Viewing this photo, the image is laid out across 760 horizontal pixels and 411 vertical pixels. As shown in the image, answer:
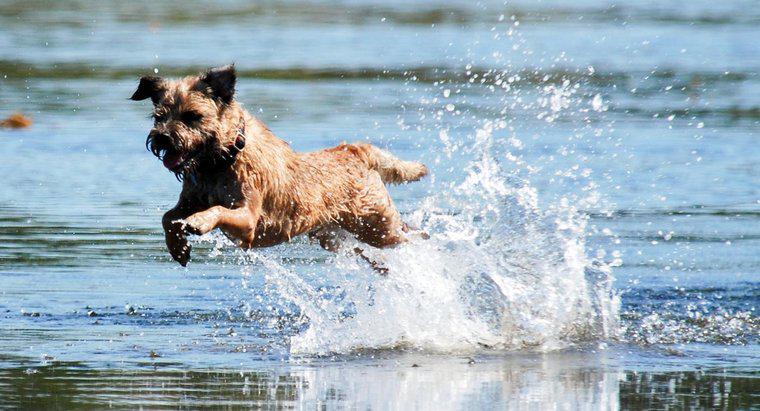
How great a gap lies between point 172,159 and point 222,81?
0.60m

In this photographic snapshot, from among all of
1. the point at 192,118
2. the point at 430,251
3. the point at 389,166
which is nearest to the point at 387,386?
the point at 192,118

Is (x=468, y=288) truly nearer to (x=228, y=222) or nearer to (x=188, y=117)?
(x=228, y=222)

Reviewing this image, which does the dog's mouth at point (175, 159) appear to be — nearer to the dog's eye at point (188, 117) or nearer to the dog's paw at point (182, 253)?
the dog's eye at point (188, 117)

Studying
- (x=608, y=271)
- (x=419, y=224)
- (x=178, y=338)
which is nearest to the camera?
(x=178, y=338)

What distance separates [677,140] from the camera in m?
16.0

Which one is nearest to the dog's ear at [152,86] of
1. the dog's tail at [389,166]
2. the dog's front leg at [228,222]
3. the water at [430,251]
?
the dog's front leg at [228,222]

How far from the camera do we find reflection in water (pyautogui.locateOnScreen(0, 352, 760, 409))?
280 inches

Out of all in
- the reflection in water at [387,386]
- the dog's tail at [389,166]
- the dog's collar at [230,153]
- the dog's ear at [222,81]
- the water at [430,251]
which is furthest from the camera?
the dog's tail at [389,166]

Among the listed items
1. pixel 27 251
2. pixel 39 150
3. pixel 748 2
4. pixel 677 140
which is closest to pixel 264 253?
pixel 27 251

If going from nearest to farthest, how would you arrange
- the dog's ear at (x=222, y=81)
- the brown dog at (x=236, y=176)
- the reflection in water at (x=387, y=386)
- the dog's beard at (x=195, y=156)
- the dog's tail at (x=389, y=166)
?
1. the reflection in water at (x=387, y=386)
2. the dog's beard at (x=195, y=156)
3. the brown dog at (x=236, y=176)
4. the dog's ear at (x=222, y=81)
5. the dog's tail at (x=389, y=166)

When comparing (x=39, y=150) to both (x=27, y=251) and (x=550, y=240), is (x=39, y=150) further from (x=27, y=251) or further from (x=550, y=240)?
(x=550, y=240)

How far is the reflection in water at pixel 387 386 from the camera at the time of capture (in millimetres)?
7121

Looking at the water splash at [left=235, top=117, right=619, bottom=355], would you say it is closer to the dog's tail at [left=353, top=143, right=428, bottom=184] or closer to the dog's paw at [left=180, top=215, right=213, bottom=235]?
the dog's tail at [left=353, top=143, right=428, bottom=184]

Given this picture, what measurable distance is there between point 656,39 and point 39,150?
41.5ft
